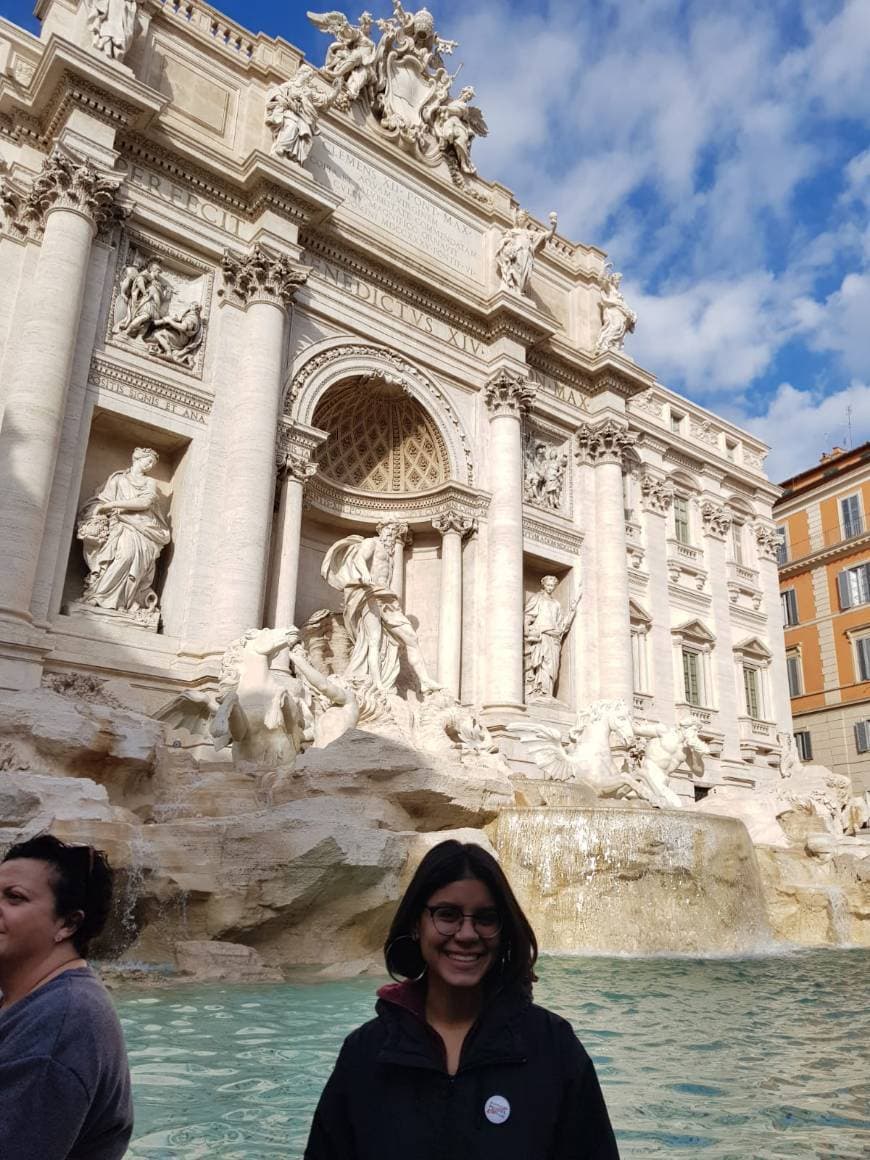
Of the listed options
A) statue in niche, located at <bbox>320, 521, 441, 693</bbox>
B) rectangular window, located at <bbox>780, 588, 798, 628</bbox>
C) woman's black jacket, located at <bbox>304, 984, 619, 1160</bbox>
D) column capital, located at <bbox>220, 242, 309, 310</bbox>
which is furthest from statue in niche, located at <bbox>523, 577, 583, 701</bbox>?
woman's black jacket, located at <bbox>304, 984, 619, 1160</bbox>

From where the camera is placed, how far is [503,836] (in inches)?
412

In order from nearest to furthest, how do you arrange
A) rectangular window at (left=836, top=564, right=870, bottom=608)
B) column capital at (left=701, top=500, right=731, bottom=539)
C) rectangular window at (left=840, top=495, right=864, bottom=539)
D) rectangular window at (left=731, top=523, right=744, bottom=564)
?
column capital at (left=701, top=500, right=731, bottom=539) < rectangular window at (left=731, top=523, right=744, bottom=564) < rectangular window at (left=836, top=564, right=870, bottom=608) < rectangular window at (left=840, top=495, right=864, bottom=539)

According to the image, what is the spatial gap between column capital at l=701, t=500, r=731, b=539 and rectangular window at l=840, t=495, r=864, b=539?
7355mm

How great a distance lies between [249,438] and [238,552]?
6.80 ft

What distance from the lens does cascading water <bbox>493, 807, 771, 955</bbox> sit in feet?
31.9

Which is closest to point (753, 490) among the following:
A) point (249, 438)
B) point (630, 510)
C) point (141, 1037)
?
point (630, 510)

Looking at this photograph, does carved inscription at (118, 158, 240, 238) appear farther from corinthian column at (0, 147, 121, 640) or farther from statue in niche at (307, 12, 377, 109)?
statue in niche at (307, 12, 377, 109)

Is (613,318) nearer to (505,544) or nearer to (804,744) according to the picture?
(505,544)

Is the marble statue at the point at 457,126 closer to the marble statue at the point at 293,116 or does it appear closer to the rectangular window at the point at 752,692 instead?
the marble statue at the point at 293,116

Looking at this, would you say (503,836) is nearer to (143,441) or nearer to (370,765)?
(370,765)

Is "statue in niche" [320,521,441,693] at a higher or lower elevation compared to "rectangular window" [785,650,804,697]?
lower

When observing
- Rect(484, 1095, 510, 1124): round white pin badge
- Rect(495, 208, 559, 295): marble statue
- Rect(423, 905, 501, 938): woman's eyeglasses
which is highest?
Rect(495, 208, 559, 295): marble statue

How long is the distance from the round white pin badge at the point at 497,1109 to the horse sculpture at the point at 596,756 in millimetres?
13040

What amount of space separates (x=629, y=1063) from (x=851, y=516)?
31.2 meters
